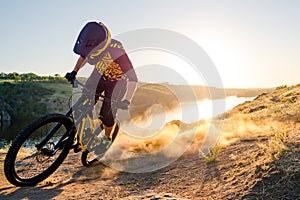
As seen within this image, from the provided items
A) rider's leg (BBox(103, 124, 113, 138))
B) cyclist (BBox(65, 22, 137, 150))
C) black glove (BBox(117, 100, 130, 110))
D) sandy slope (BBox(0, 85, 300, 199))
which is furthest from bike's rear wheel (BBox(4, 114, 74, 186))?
rider's leg (BBox(103, 124, 113, 138))

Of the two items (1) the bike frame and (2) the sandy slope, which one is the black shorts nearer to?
(1) the bike frame

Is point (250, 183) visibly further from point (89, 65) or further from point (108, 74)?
point (89, 65)

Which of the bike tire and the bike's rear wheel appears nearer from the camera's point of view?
the bike's rear wheel

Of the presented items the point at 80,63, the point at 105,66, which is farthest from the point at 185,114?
the point at 80,63

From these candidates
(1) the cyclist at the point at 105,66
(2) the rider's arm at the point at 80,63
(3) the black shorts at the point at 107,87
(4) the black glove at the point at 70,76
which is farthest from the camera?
(3) the black shorts at the point at 107,87

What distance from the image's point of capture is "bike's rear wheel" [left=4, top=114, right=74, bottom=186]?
174 inches

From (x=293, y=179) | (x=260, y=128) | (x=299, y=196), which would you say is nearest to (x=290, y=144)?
(x=293, y=179)

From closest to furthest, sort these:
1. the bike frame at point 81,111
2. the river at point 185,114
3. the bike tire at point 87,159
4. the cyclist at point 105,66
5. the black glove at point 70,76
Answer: the bike frame at point 81,111, the black glove at point 70,76, the cyclist at point 105,66, the bike tire at point 87,159, the river at point 185,114

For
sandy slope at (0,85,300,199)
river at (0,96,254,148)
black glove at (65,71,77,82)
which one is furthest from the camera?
river at (0,96,254,148)

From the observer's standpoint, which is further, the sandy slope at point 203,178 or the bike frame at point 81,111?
the bike frame at point 81,111

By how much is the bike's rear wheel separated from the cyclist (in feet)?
2.82

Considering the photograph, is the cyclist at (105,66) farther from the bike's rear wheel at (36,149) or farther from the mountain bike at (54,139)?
the bike's rear wheel at (36,149)

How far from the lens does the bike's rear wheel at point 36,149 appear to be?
443 centimetres

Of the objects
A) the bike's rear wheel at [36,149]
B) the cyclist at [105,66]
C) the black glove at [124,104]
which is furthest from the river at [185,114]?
the bike's rear wheel at [36,149]
